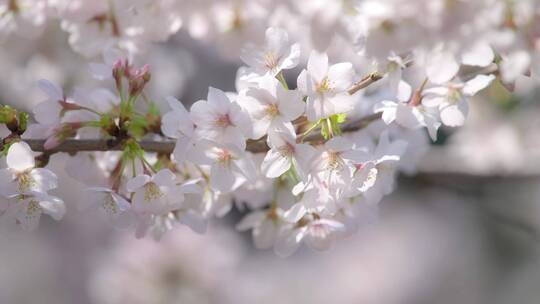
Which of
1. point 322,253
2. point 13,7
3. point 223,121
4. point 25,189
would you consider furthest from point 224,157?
point 322,253

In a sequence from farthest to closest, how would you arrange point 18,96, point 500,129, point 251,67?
point 500,129 < point 18,96 < point 251,67

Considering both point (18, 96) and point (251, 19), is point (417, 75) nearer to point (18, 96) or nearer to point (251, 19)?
point (251, 19)

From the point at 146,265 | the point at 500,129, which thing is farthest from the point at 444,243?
the point at 146,265

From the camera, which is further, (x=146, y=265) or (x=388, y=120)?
(x=146, y=265)

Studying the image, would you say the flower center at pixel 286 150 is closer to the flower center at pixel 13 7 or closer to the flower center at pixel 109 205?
the flower center at pixel 109 205

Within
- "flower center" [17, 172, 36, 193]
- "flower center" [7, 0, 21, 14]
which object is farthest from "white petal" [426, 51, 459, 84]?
"flower center" [7, 0, 21, 14]

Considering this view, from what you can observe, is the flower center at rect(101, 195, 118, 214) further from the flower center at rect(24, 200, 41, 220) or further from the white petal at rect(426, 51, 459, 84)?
the white petal at rect(426, 51, 459, 84)
